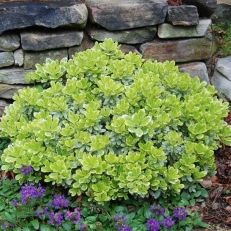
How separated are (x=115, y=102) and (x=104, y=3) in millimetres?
1045

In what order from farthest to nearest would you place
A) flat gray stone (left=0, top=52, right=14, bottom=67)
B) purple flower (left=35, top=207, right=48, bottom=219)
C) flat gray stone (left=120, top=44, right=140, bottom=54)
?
flat gray stone (left=120, top=44, right=140, bottom=54), flat gray stone (left=0, top=52, right=14, bottom=67), purple flower (left=35, top=207, right=48, bottom=219)

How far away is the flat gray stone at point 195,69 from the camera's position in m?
4.32

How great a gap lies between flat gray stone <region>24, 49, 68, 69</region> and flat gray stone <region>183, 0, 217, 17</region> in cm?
111

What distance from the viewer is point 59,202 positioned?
2.98 metres

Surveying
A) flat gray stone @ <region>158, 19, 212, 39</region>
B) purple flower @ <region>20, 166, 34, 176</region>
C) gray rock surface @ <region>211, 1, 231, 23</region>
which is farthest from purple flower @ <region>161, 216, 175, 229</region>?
gray rock surface @ <region>211, 1, 231, 23</region>

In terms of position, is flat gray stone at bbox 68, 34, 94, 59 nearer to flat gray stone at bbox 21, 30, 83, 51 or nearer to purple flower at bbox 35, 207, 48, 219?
flat gray stone at bbox 21, 30, 83, 51

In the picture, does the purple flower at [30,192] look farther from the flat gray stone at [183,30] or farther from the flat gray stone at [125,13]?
the flat gray stone at [183,30]

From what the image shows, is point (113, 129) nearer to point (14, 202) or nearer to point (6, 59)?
point (14, 202)

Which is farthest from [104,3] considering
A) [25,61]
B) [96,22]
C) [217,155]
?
[217,155]

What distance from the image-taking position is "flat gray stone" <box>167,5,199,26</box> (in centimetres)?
405

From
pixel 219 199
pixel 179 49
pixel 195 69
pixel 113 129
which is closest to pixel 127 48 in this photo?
pixel 179 49

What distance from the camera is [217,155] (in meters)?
3.76

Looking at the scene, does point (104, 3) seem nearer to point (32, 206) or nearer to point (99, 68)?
point (99, 68)

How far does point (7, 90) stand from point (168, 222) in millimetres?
1688
